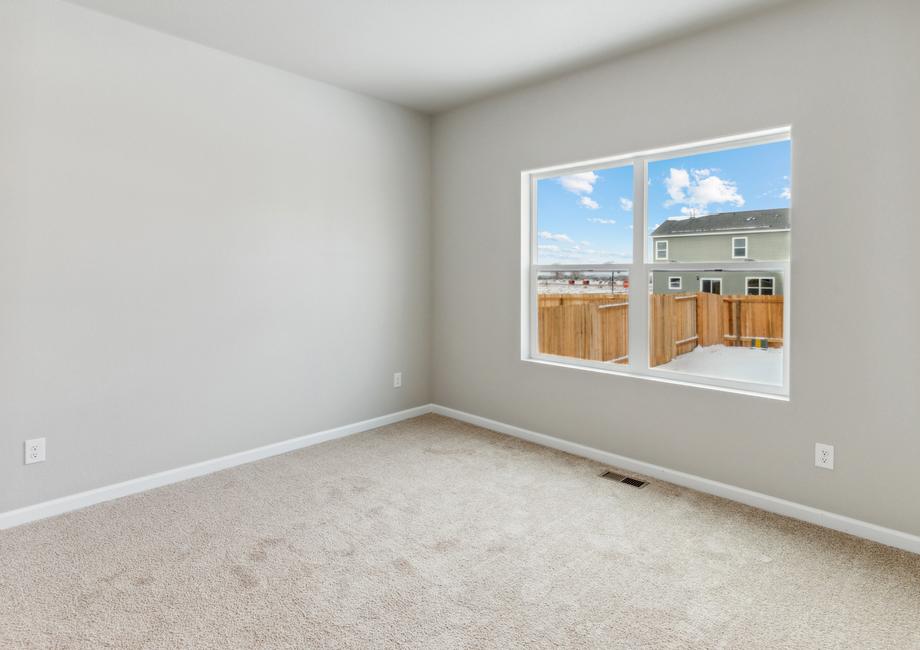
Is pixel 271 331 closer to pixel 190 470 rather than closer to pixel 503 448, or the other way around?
pixel 190 470

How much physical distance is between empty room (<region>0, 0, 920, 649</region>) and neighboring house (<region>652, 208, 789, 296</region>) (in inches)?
0.7

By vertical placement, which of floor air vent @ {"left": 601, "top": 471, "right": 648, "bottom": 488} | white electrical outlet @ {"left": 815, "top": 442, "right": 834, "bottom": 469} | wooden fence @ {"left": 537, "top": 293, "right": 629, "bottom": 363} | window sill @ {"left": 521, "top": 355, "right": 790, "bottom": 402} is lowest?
floor air vent @ {"left": 601, "top": 471, "right": 648, "bottom": 488}

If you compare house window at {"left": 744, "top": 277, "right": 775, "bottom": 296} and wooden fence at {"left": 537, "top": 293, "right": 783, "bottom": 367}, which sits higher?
house window at {"left": 744, "top": 277, "right": 775, "bottom": 296}

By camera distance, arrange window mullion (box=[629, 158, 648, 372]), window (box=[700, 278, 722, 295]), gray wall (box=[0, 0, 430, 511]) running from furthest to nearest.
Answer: window mullion (box=[629, 158, 648, 372]), window (box=[700, 278, 722, 295]), gray wall (box=[0, 0, 430, 511])

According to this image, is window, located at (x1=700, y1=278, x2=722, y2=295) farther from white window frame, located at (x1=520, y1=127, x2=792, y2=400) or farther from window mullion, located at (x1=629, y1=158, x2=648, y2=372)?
window mullion, located at (x1=629, y1=158, x2=648, y2=372)

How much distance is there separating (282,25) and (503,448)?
2.94 metres

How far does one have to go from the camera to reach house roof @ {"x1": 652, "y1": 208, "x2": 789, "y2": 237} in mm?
2818

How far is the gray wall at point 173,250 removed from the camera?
262 cm

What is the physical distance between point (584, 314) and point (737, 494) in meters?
1.47

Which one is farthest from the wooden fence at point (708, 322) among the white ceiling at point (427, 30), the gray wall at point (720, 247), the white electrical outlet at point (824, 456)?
the white ceiling at point (427, 30)

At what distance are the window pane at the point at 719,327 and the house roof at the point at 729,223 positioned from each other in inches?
9.7

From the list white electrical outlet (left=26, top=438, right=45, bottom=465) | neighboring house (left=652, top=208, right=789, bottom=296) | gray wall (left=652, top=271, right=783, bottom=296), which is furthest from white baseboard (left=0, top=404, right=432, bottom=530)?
neighboring house (left=652, top=208, right=789, bottom=296)

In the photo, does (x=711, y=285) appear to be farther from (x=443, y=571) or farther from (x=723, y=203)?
(x=443, y=571)

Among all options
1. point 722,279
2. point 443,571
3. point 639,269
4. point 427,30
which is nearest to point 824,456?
point 722,279
